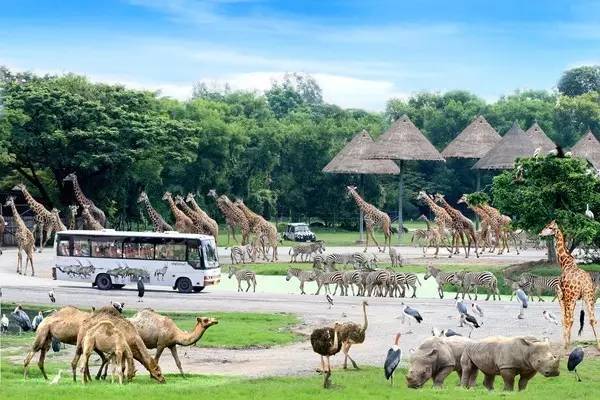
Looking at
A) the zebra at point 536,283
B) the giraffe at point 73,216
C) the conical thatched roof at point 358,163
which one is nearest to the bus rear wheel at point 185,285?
the zebra at point 536,283

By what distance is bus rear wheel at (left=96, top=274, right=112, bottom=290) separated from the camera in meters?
45.6

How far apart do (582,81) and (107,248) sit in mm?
102672

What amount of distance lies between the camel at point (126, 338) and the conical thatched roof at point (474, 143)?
56989mm

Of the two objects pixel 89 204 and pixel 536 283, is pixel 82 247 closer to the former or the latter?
pixel 536 283

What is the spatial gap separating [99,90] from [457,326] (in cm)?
4508

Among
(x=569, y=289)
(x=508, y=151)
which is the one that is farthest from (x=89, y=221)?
(x=569, y=289)

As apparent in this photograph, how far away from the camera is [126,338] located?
22.2m

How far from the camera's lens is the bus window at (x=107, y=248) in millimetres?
45406

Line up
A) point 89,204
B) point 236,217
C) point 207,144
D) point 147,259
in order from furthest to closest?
point 207,144
point 89,204
point 236,217
point 147,259

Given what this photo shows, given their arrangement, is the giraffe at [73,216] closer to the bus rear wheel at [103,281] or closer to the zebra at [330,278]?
the bus rear wheel at [103,281]

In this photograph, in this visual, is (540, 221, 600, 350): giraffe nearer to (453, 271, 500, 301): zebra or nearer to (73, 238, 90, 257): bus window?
(453, 271, 500, 301): zebra

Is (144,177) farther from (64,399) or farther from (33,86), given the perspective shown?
(64,399)

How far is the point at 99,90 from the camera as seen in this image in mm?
74750

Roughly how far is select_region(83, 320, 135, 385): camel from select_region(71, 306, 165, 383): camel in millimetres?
163
